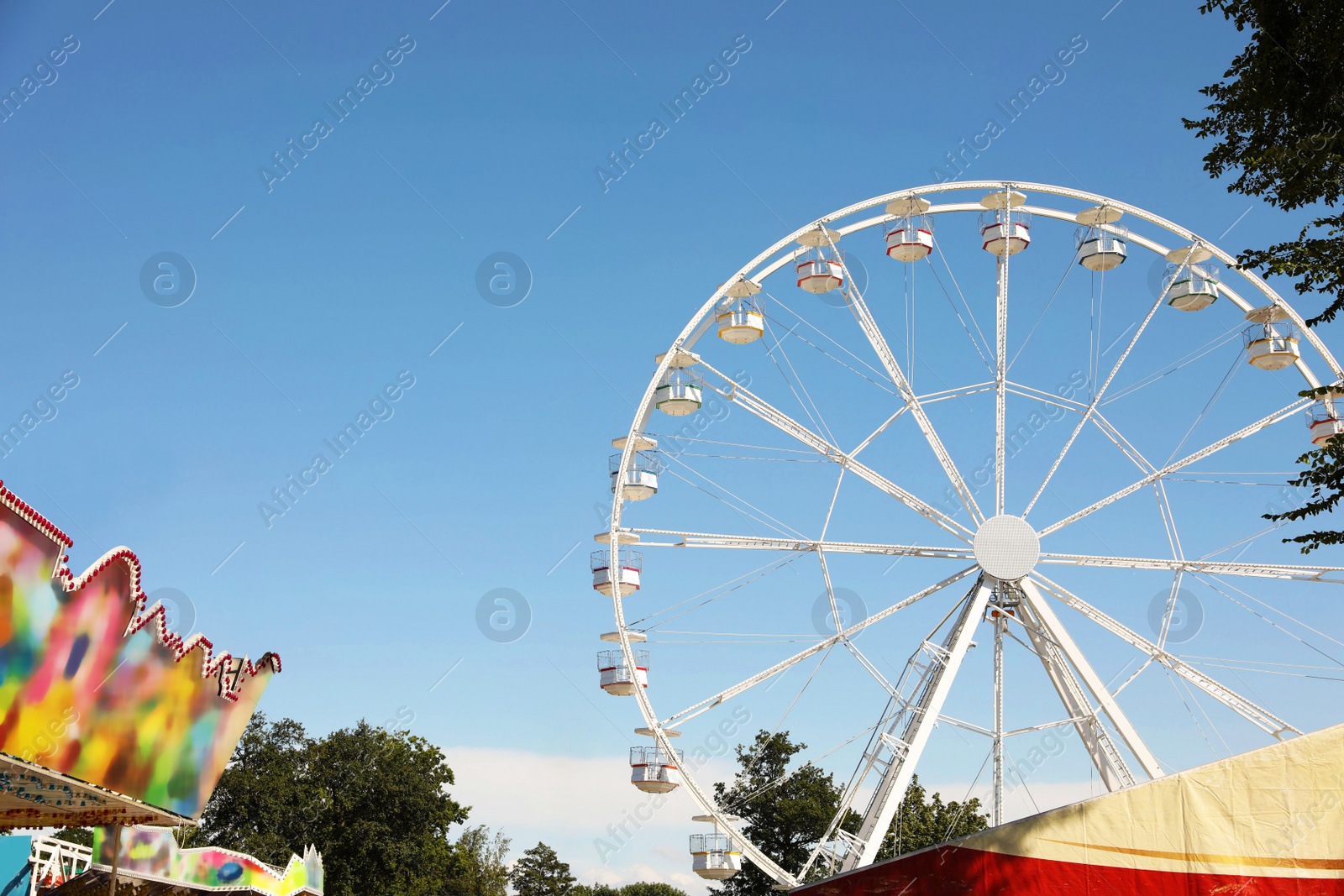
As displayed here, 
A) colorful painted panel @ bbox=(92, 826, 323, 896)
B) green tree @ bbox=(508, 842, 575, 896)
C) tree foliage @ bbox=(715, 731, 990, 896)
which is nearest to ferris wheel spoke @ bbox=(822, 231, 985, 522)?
colorful painted panel @ bbox=(92, 826, 323, 896)

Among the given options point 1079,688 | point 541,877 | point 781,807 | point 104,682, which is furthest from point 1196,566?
point 541,877

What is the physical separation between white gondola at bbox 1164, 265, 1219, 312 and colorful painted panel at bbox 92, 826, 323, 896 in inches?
956

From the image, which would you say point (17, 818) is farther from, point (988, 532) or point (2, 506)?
point (988, 532)

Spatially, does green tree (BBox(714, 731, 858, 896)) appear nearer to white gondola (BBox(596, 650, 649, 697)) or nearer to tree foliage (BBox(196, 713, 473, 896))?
tree foliage (BBox(196, 713, 473, 896))

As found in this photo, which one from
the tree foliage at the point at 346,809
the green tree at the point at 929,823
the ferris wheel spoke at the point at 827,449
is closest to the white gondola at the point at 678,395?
the ferris wheel spoke at the point at 827,449

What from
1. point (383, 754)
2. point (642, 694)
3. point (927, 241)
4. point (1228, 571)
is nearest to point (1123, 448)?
point (1228, 571)

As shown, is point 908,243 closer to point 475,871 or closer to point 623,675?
point 623,675

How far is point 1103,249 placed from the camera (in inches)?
1104

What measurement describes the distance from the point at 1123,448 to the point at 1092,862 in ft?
45.3

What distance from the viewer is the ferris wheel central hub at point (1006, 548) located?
2641 cm

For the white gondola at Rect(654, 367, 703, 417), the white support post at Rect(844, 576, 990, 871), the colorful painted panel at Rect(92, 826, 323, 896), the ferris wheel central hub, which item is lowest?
the colorful painted panel at Rect(92, 826, 323, 896)

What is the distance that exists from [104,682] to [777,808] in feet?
172

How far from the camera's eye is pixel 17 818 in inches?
766

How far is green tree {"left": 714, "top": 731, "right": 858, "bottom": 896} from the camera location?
62531 mm
